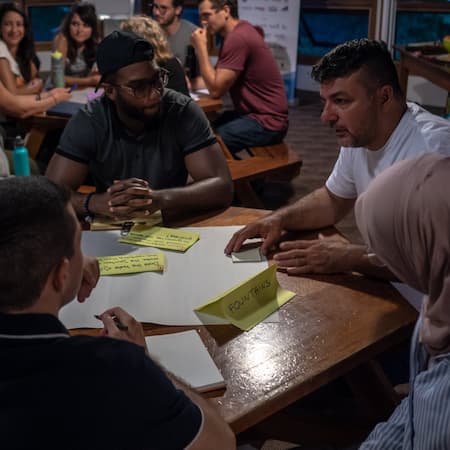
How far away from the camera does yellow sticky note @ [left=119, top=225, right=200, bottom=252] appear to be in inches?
67.5

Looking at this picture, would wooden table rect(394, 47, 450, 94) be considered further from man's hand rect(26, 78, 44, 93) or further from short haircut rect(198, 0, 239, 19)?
man's hand rect(26, 78, 44, 93)

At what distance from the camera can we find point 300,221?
182 centimetres

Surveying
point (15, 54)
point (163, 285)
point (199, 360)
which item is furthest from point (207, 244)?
point (15, 54)

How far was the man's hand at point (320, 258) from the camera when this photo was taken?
61.4 inches

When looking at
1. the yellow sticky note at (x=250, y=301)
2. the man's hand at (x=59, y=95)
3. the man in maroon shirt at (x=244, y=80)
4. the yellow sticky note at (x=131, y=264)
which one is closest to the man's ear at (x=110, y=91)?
the yellow sticky note at (x=131, y=264)

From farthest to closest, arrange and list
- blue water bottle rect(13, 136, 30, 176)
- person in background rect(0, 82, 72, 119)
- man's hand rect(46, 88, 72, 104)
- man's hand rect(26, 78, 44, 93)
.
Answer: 1. man's hand rect(26, 78, 44, 93)
2. man's hand rect(46, 88, 72, 104)
3. person in background rect(0, 82, 72, 119)
4. blue water bottle rect(13, 136, 30, 176)

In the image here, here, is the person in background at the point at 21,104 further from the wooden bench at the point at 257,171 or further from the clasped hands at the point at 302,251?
the clasped hands at the point at 302,251

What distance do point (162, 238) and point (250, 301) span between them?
44 cm

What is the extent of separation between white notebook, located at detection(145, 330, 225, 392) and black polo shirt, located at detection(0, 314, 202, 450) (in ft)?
0.71

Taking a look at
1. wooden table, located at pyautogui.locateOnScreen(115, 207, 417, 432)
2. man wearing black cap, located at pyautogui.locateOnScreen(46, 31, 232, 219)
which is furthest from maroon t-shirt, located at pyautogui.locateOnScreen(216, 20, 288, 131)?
wooden table, located at pyautogui.locateOnScreen(115, 207, 417, 432)

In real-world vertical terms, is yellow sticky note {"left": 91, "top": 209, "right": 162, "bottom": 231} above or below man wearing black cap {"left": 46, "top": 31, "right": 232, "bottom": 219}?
below

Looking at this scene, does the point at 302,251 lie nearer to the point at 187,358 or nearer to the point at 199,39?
the point at 187,358

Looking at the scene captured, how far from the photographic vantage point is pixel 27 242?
0.93 metres

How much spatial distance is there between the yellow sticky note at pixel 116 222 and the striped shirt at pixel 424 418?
883 millimetres
